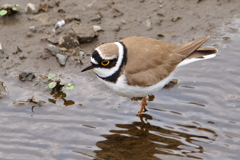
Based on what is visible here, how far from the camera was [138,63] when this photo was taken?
634cm

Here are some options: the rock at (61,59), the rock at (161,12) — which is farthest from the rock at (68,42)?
the rock at (161,12)

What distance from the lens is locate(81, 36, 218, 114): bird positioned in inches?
243

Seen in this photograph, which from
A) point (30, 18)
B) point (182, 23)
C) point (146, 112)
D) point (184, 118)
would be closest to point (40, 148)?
point (146, 112)

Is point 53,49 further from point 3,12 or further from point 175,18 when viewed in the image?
point 175,18

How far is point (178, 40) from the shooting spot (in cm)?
859

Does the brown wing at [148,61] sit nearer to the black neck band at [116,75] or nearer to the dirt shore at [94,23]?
the black neck band at [116,75]

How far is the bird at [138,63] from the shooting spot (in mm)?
6172

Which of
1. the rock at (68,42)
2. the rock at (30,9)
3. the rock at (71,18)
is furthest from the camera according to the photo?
the rock at (30,9)

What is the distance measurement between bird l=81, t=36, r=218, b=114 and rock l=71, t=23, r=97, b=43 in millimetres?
1821

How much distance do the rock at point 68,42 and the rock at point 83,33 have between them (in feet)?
0.40

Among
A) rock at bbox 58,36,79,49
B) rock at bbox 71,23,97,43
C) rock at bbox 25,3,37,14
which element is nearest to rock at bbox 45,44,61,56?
rock at bbox 58,36,79,49

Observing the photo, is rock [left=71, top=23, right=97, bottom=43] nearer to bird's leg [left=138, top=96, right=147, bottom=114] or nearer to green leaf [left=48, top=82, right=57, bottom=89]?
green leaf [left=48, top=82, right=57, bottom=89]

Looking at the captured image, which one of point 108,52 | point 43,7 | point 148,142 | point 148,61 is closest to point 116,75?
point 108,52

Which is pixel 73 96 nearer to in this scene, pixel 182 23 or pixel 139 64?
pixel 139 64
